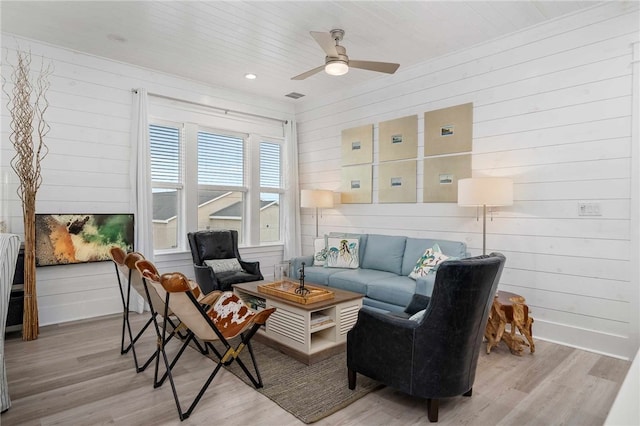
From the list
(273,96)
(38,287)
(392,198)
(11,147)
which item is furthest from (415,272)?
(11,147)

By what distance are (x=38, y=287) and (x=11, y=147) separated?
4.85 ft

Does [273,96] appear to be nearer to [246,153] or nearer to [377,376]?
[246,153]

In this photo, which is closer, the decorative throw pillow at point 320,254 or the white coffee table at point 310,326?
the white coffee table at point 310,326

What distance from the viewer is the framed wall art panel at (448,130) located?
4164 mm

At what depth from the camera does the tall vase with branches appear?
365 centimetres

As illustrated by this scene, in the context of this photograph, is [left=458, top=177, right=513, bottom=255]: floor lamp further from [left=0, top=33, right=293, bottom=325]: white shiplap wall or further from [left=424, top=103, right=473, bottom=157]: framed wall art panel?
[left=0, top=33, right=293, bottom=325]: white shiplap wall

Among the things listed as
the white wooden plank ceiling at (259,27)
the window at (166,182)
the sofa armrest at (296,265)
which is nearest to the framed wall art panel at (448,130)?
the white wooden plank ceiling at (259,27)

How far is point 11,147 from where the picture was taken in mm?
3861

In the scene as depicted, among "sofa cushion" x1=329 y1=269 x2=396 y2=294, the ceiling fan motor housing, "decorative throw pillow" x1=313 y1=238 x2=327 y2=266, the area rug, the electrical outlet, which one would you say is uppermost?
the ceiling fan motor housing

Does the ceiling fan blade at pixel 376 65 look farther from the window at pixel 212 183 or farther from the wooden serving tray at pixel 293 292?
the window at pixel 212 183

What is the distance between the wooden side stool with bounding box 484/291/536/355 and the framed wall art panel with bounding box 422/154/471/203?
54.5 inches

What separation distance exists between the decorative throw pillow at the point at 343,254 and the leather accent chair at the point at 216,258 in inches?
36.7

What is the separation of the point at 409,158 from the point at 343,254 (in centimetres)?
146

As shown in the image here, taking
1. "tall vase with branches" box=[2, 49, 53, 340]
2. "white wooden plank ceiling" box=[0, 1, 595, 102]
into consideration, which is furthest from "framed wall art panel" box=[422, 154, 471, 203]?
→ "tall vase with branches" box=[2, 49, 53, 340]
